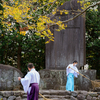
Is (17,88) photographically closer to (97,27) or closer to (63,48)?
(63,48)

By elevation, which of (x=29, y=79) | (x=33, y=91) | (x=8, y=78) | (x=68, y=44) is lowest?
(x=33, y=91)

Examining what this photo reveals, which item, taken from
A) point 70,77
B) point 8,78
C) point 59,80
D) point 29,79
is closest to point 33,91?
point 29,79

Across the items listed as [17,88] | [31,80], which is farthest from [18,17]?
[31,80]

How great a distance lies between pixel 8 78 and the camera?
11.0 m

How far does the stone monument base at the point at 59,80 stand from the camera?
462 inches

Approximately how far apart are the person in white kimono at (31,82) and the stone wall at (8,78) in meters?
4.29

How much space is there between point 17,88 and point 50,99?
244cm

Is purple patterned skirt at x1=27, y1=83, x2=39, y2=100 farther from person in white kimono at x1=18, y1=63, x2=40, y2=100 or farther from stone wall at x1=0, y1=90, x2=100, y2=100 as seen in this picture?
stone wall at x1=0, y1=90, x2=100, y2=100

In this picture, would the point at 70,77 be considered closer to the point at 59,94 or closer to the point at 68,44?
the point at 59,94

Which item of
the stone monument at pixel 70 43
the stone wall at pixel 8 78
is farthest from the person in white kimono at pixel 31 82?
the stone monument at pixel 70 43

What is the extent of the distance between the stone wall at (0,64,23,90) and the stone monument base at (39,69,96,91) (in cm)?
155

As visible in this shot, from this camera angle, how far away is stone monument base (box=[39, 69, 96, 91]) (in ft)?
38.5

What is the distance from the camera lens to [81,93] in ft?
31.4

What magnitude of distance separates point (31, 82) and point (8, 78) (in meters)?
4.51
